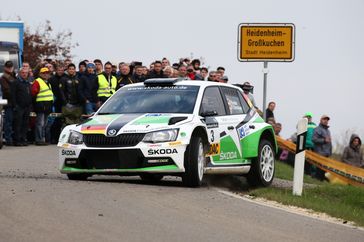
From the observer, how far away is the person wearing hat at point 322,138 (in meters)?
27.0

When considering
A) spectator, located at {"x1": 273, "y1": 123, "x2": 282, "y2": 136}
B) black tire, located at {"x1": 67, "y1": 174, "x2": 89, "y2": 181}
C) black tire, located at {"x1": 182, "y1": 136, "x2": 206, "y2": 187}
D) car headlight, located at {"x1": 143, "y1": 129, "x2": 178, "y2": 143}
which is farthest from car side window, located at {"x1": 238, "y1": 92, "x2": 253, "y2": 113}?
spectator, located at {"x1": 273, "y1": 123, "x2": 282, "y2": 136}

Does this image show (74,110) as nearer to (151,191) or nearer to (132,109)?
(132,109)

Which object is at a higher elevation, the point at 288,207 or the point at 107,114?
the point at 107,114

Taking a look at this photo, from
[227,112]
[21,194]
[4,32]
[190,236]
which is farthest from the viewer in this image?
[4,32]

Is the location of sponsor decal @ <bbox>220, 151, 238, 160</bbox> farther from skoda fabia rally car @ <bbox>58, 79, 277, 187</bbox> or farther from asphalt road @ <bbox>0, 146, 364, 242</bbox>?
asphalt road @ <bbox>0, 146, 364, 242</bbox>

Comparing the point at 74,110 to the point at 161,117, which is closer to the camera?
the point at 161,117

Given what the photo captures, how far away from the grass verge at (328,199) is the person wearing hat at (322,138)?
5.78 metres

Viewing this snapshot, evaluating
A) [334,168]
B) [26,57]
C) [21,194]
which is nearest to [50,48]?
[26,57]

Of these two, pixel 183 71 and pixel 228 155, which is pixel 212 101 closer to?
pixel 228 155

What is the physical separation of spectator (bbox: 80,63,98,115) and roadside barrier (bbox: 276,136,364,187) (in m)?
5.32

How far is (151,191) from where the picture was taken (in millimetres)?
14133

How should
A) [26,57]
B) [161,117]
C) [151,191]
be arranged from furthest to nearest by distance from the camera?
1. [26,57]
2. [161,117]
3. [151,191]

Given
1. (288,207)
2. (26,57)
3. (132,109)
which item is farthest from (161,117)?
(26,57)

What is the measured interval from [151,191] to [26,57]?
122ft
